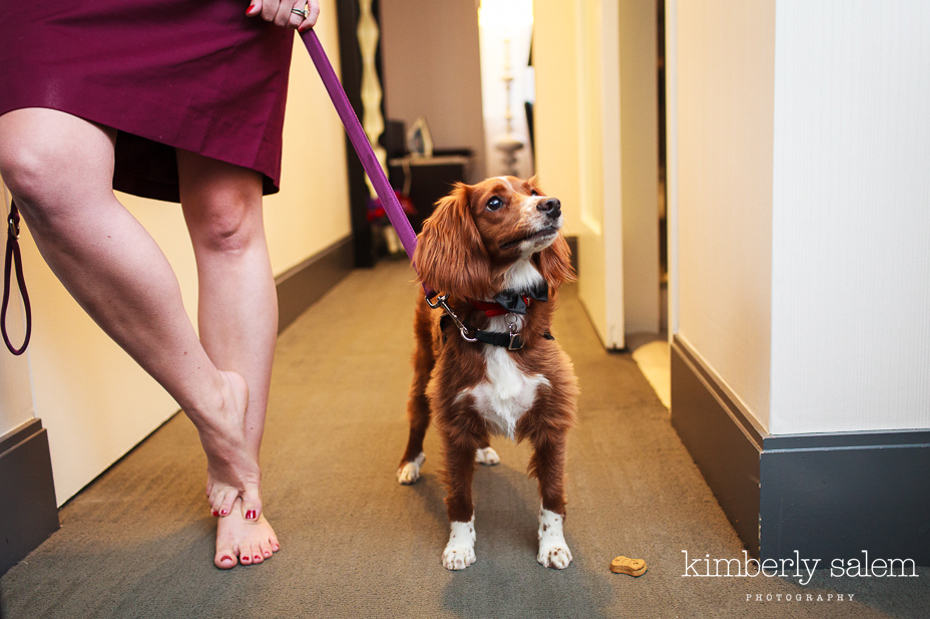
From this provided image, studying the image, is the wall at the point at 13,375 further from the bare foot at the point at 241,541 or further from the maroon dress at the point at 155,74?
the bare foot at the point at 241,541

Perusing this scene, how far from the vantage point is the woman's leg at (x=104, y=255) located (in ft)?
3.50

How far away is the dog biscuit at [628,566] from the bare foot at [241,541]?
617mm

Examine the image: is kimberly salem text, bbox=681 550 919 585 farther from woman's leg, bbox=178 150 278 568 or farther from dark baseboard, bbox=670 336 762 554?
woman's leg, bbox=178 150 278 568

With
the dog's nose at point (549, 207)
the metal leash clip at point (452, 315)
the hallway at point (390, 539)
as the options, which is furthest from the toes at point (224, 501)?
the dog's nose at point (549, 207)

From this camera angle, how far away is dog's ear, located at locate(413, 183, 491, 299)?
49.1 inches

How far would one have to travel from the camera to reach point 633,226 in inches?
118

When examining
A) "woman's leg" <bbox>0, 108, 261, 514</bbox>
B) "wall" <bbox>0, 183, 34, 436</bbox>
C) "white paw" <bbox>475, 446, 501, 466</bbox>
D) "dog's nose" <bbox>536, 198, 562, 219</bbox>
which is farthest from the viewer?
"white paw" <bbox>475, 446, 501, 466</bbox>

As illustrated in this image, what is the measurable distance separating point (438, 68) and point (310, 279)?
4266 mm

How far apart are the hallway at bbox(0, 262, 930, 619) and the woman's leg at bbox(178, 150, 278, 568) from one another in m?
0.06

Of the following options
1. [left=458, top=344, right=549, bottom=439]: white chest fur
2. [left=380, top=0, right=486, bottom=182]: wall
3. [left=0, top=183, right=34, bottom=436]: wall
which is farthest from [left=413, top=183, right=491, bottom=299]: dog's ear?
[left=380, top=0, right=486, bottom=182]: wall

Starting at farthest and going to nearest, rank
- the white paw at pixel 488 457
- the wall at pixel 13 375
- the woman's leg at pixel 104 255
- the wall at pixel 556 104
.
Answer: the wall at pixel 556 104 < the white paw at pixel 488 457 < the wall at pixel 13 375 < the woman's leg at pixel 104 255

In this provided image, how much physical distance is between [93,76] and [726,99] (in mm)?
1081

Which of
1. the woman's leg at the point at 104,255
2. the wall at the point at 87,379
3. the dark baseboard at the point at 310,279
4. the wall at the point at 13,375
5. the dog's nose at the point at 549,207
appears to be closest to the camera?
the woman's leg at the point at 104,255

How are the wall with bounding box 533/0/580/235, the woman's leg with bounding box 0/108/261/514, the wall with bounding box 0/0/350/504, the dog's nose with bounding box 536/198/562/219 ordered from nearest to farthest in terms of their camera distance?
the woman's leg with bounding box 0/108/261/514
the dog's nose with bounding box 536/198/562/219
the wall with bounding box 0/0/350/504
the wall with bounding box 533/0/580/235
